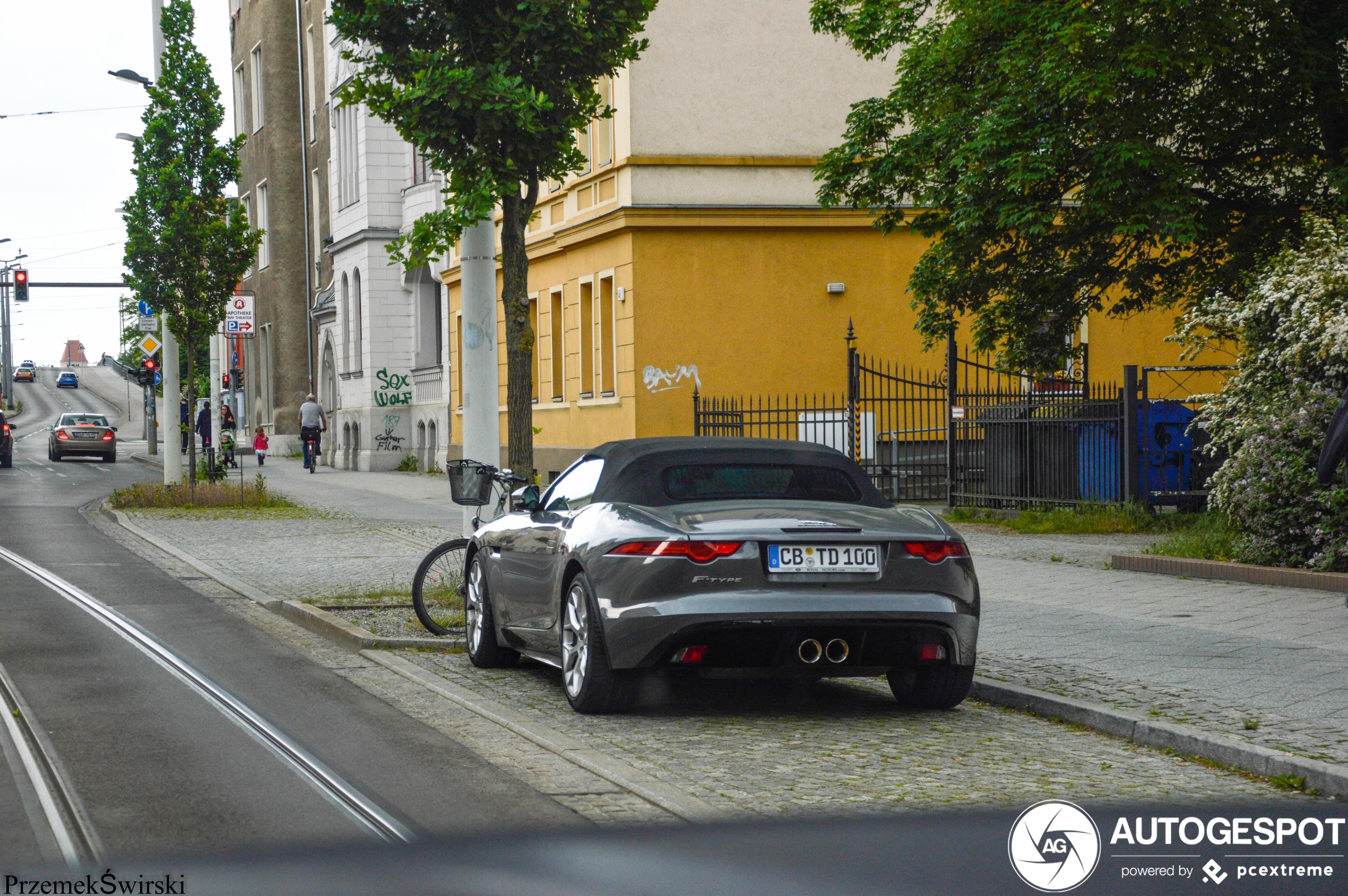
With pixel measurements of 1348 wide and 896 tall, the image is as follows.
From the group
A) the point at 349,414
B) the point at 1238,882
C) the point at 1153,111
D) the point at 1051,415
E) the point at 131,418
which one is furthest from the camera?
the point at 131,418

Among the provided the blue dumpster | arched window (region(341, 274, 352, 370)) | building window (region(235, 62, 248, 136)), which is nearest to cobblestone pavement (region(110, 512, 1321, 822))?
the blue dumpster

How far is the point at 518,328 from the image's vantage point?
11938mm

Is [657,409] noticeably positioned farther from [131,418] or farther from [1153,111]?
[131,418]

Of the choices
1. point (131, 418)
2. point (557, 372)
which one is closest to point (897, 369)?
point (557, 372)

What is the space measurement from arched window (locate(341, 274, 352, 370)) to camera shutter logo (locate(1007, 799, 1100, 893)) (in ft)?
151

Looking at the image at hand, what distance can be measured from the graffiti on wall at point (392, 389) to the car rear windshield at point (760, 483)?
3728 centimetres

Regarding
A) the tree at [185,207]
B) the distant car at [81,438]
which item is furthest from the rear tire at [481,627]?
the distant car at [81,438]

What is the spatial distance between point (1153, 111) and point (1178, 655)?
35.7 feet

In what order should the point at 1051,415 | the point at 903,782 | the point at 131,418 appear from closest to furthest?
the point at 903,782 < the point at 1051,415 < the point at 131,418

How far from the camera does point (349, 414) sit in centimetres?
4631

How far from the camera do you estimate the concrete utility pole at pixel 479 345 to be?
12359mm

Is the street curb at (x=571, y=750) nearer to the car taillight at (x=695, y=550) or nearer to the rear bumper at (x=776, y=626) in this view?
the rear bumper at (x=776, y=626)

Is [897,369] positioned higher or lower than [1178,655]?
higher

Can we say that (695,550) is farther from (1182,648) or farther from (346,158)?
(346,158)
